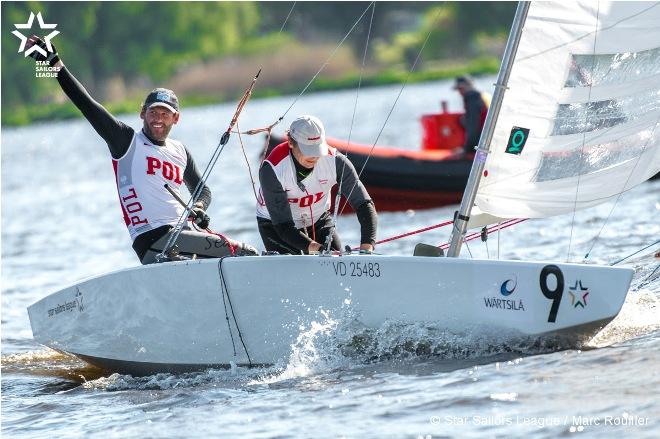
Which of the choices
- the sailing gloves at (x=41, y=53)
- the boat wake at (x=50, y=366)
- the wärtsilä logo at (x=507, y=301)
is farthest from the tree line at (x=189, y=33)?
the wärtsilä logo at (x=507, y=301)

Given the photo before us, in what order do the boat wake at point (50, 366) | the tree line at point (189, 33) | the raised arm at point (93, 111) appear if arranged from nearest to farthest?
the raised arm at point (93, 111) < the boat wake at point (50, 366) < the tree line at point (189, 33)

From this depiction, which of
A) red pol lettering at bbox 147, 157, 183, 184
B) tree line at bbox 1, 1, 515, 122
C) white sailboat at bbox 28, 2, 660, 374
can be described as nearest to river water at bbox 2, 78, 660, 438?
white sailboat at bbox 28, 2, 660, 374

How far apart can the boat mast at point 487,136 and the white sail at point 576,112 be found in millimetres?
37

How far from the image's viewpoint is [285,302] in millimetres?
5523

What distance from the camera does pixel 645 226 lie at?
9.34 metres

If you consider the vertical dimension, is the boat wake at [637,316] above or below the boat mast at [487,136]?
below

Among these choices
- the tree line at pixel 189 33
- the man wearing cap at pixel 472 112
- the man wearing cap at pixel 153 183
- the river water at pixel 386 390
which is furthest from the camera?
the tree line at pixel 189 33

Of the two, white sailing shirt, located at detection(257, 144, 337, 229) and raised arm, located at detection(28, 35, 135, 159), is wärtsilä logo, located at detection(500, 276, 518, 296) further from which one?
raised arm, located at detection(28, 35, 135, 159)

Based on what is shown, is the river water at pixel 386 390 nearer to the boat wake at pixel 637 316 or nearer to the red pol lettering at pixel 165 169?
the boat wake at pixel 637 316

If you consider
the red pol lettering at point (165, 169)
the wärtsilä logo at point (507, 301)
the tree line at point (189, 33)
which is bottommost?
the wärtsilä logo at point (507, 301)

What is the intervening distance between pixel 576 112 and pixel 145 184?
6.65ft

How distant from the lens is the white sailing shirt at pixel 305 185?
567 cm

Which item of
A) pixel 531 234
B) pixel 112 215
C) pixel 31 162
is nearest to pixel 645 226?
pixel 531 234

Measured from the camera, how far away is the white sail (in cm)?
554
